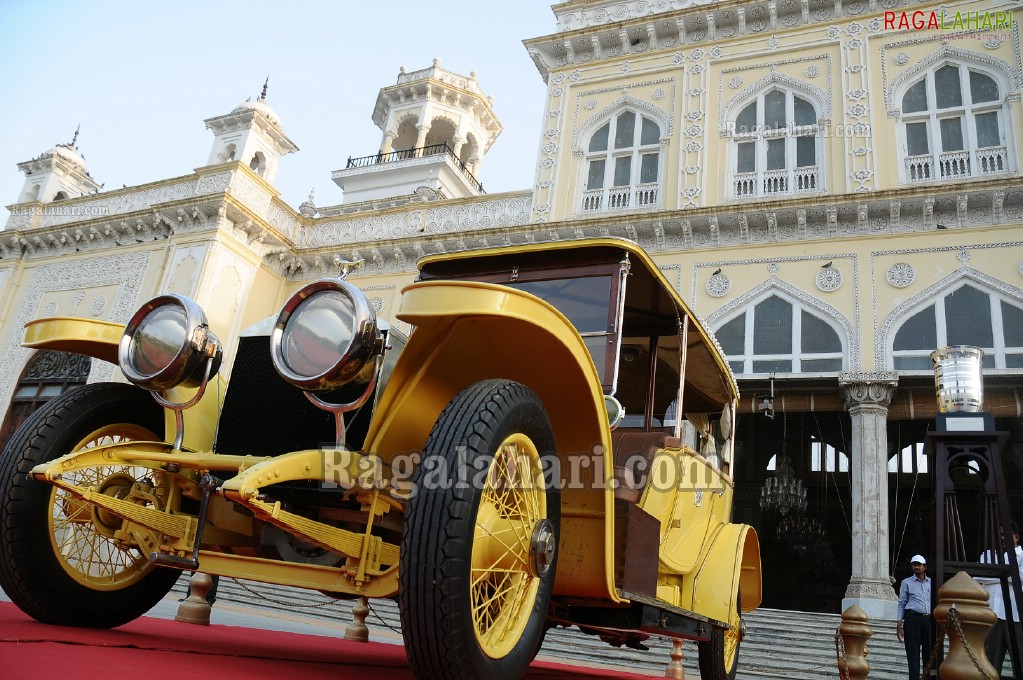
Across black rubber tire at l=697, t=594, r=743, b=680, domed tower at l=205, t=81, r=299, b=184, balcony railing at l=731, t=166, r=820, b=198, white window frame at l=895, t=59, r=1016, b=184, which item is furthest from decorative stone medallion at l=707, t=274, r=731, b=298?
domed tower at l=205, t=81, r=299, b=184

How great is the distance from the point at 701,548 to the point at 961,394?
2.77 m

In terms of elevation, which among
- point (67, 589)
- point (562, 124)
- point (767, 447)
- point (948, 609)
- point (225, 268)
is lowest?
point (67, 589)

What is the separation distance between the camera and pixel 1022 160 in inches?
436

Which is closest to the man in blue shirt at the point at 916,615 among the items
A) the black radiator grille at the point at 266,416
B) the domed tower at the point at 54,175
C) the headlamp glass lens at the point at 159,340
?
the black radiator grille at the point at 266,416

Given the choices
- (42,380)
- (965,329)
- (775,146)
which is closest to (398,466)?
(965,329)

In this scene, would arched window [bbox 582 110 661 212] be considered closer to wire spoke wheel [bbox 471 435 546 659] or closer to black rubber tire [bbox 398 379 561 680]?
wire spoke wheel [bbox 471 435 546 659]

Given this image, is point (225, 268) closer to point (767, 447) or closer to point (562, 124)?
point (562, 124)

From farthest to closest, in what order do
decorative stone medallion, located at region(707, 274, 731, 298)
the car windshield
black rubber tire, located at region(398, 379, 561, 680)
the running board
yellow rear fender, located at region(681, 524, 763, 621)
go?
1. decorative stone medallion, located at region(707, 274, 731, 298)
2. yellow rear fender, located at region(681, 524, 763, 621)
3. the car windshield
4. the running board
5. black rubber tire, located at region(398, 379, 561, 680)

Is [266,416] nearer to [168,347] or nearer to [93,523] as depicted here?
[168,347]

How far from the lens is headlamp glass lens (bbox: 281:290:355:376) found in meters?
2.47

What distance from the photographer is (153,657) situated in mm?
2211

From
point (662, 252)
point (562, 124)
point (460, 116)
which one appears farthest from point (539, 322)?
point (460, 116)

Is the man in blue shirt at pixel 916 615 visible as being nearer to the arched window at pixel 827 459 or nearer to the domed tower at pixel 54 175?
the arched window at pixel 827 459

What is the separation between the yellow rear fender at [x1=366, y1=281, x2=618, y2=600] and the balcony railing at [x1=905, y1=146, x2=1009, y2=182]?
37.5 feet
